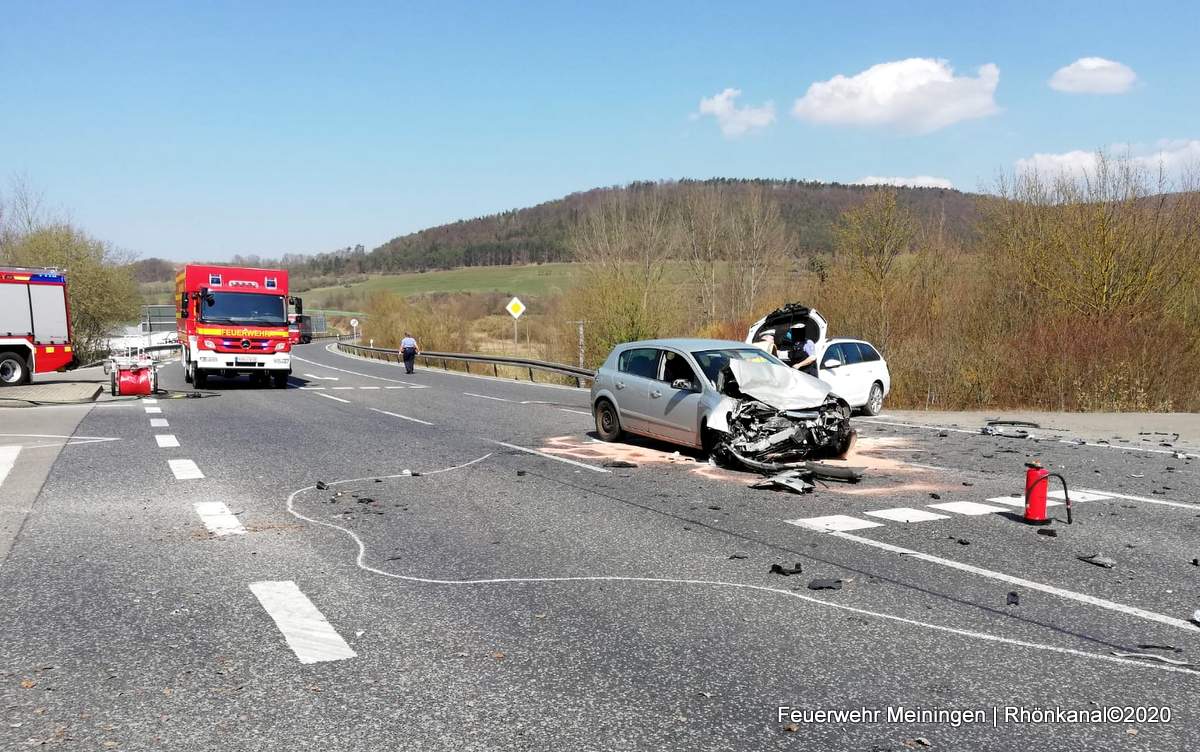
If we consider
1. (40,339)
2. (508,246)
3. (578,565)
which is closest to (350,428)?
(578,565)

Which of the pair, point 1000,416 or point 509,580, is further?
point 1000,416

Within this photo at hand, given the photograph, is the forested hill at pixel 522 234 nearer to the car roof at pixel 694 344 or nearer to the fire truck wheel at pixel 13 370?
the fire truck wheel at pixel 13 370

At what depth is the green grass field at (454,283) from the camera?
97875mm

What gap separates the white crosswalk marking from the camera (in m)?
7.78

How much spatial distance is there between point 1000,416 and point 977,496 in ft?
28.7

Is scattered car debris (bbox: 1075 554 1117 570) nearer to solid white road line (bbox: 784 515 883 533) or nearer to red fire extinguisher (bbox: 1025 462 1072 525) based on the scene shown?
red fire extinguisher (bbox: 1025 462 1072 525)

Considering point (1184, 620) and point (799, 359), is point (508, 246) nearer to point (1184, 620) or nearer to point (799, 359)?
point (799, 359)

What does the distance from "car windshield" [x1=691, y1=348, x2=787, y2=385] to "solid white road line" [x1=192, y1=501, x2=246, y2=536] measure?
580 cm

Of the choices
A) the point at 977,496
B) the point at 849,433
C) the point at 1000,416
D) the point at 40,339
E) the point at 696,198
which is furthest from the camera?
the point at 696,198

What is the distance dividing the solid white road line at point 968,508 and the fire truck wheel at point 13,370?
2716 cm

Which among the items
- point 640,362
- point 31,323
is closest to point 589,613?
point 640,362

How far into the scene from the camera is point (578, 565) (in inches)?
239

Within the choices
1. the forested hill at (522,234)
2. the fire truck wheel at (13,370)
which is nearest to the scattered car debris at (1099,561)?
the fire truck wheel at (13,370)

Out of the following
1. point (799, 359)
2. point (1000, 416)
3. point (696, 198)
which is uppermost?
point (696, 198)
